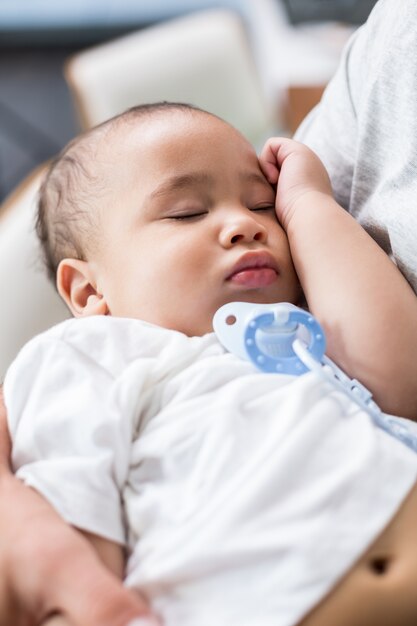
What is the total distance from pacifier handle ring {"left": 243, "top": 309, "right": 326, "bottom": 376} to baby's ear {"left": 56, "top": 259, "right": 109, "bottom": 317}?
0.24 metres

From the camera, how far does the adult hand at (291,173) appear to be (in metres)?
0.98

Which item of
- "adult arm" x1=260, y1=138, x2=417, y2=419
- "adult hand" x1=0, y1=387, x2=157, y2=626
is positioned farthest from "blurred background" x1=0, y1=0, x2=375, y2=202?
"adult hand" x1=0, y1=387, x2=157, y2=626

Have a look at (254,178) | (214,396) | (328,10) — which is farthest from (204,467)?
(328,10)

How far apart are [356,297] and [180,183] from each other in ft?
0.83

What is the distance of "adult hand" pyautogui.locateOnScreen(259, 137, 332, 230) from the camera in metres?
0.98

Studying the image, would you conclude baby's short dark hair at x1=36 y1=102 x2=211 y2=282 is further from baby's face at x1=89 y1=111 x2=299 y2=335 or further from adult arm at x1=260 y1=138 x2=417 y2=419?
adult arm at x1=260 y1=138 x2=417 y2=419

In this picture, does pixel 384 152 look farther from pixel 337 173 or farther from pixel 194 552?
pixel 194 552

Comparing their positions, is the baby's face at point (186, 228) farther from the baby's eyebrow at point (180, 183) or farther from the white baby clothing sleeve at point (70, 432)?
the white baby clothing sleeve at point (70, 432)

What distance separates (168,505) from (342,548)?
0.16 meters

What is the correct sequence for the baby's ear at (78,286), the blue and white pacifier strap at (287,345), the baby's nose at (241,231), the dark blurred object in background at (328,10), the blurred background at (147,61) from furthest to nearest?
the dark blurred object in background at (328,10)
the blurred background at (147,61)
the baby's ear at (78,286)
the baby's nose at (241,231)
the blue and white pacifier strap at (287,345)

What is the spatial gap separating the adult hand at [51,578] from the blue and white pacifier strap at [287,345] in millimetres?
269

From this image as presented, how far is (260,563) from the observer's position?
0.65 m

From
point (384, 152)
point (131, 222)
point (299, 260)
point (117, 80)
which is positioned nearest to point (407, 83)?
point (384, 152)

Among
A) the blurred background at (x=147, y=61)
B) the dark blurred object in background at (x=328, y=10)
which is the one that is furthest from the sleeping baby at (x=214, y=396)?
the dark blurred object in background at (x=328, y=10)
